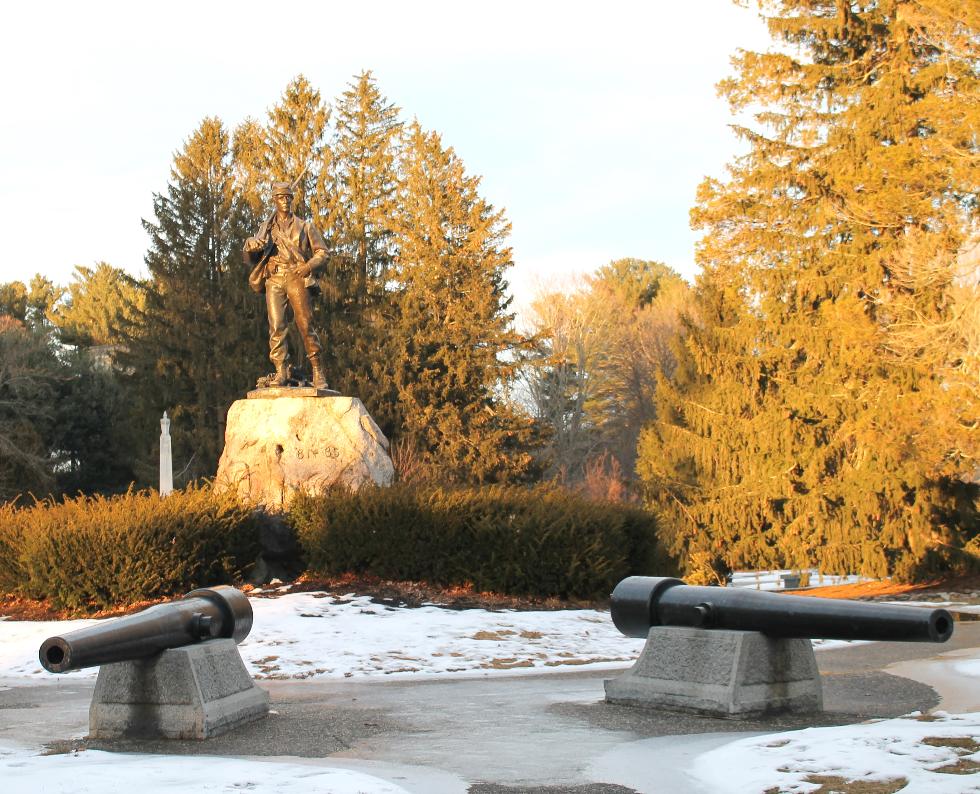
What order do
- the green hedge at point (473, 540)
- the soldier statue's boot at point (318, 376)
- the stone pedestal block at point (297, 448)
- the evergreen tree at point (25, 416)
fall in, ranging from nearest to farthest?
the green hedge at point (473, 540) → the stone pedestal block at point (297, 448) → the soldier statue's boot at point (318, 376) → the evergreen tree at point (25, 416)

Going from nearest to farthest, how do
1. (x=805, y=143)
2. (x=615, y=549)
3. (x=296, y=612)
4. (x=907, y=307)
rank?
1. (x=296, y=612)
2. (x=615, y=549)
3. (x=907, y=307)
4. (x=805, y=143)

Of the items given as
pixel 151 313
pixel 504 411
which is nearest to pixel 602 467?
pixel 504 411

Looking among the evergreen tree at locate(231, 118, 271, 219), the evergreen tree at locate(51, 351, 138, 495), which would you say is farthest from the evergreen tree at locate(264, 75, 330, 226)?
the evergreen tree at locate(51, 351, 138, 495)

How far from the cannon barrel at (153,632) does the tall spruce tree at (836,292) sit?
17864 millimetres

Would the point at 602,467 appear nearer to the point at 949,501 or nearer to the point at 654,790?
the point at 949,501

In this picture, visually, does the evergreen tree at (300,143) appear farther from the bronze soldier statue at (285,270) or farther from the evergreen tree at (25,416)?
the bronze soldier statue at (285,270)

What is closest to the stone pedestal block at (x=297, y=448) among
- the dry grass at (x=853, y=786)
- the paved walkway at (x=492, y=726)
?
the paved walkway at (x=492, y=726)

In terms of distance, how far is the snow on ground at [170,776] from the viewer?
218 inches

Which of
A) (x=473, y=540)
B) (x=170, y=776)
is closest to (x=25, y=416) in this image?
(x=473, y=540)

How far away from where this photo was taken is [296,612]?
12.8 m

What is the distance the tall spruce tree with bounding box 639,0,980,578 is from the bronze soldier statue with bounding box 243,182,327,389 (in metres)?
12.4

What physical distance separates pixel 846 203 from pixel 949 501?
7.21m

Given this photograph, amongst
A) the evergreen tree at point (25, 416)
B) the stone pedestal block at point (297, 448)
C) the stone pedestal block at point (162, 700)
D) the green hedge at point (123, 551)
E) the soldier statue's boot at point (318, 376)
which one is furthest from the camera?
the evergreen tree at point (25, 416)

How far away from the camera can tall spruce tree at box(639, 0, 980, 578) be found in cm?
2481
